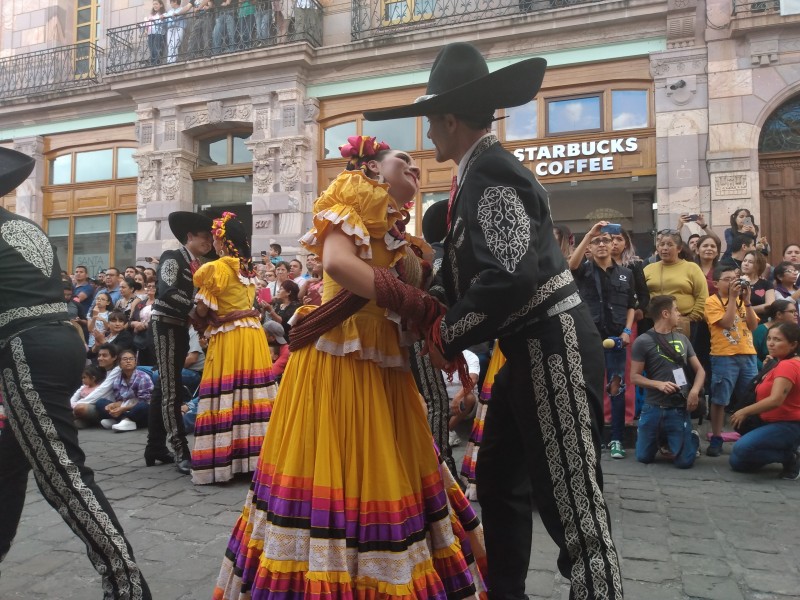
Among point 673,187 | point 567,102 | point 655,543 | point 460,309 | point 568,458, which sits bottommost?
point 655,543

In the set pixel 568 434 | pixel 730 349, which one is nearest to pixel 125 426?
pixel 568 434

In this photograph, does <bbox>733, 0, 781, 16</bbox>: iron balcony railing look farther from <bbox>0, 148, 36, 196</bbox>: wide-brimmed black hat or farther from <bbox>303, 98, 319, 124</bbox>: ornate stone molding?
<bbox>0, 148, 36, 196</bbox>: wide-brimmed black hat

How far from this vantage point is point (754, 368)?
613cm

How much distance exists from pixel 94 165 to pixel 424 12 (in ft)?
31.3

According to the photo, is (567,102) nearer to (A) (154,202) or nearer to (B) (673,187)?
(B) (673,187)

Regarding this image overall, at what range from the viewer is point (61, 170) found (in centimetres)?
1695

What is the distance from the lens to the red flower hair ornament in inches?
104

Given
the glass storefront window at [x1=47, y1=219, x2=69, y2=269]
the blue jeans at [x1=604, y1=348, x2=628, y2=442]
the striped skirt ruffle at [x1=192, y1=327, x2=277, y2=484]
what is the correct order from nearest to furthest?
1. the striped skirt ruffle at [x1=192, y1=327, x2=277, y2=484]
2. the blue jeans at [x1=604, y1=348, x2=628, y2=442]
3. the glass storefront window at [x1=47, y1=219, x2=69, y2=269]

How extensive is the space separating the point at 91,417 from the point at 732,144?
35.7 feet

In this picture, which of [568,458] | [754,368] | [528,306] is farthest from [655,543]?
[754,368]

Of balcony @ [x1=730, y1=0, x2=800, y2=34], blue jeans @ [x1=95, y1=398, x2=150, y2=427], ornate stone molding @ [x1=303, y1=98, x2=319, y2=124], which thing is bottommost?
blue jeans @ [x1=95, y1=398, x2=150, y2=427]

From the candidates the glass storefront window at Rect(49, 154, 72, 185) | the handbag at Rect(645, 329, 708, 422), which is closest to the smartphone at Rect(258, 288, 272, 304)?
the handbag at Rect(645, 329, 708, 422)

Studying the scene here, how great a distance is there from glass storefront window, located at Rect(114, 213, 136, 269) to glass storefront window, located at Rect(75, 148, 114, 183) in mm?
1267

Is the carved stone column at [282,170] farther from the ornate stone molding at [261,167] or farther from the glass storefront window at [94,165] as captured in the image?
the glass storefront window at [94,165]
